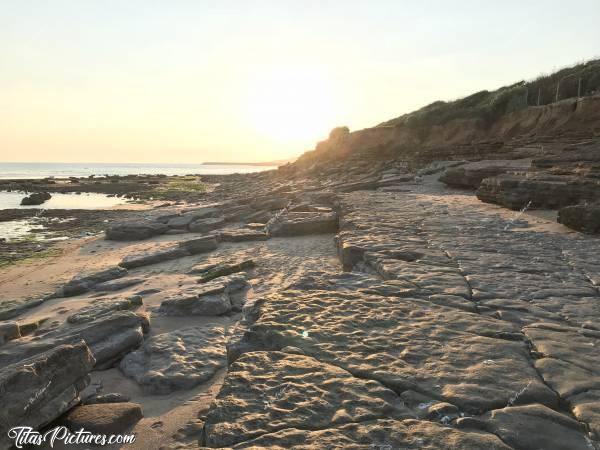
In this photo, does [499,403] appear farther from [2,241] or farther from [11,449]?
[2,241]

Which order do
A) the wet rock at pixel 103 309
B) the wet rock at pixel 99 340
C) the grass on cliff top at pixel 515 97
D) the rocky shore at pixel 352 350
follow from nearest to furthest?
the rocky shore at pixel 352 350 → the wet rock at pixel 99 340 → the wet rock at pixel 103 309 → the grass on cliff top at pixel 515 97

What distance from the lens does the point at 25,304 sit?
7.81 metres

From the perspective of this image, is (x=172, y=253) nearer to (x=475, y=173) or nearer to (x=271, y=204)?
(x=271, y=204)

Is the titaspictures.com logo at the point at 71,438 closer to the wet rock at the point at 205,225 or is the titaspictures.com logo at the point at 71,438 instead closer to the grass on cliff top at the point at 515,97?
the wet rock at the point at 205,225

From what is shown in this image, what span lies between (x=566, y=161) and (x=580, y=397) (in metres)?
11.3

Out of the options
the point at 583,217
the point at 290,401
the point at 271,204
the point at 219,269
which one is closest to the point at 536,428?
the point at 290,401

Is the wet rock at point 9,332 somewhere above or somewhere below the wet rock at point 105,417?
below

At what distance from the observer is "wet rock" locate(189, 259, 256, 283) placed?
8.29 meters

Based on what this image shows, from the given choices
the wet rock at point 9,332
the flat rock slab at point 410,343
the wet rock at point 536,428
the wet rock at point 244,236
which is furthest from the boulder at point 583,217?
the wet rock at point 9,332

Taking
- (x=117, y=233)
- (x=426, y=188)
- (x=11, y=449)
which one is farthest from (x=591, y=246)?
(x=117, y=233)

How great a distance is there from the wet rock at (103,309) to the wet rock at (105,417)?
257cm

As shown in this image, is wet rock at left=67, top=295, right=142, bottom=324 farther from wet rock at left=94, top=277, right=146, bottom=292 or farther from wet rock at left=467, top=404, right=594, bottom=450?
wet rock at left=467, top=404, right=594, bottom=450

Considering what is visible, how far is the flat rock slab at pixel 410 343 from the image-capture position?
9.07ft

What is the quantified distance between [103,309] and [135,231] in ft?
29.4
